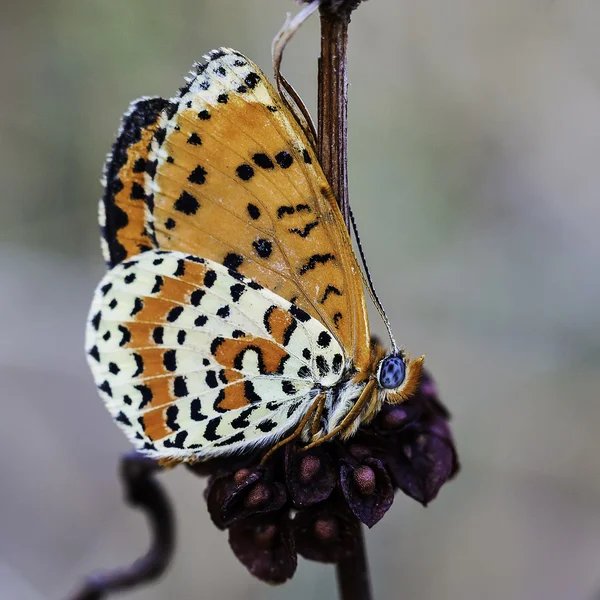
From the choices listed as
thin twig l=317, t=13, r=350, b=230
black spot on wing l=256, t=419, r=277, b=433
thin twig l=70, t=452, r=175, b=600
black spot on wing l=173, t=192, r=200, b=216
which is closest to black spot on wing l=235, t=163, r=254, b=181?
black spot on wing l=173, t=192, r=200, b=216

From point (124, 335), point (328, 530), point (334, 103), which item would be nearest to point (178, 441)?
point (124, 335)

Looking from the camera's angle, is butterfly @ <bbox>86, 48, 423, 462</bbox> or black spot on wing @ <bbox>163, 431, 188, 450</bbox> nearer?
butterfly @ <bbox>86, 48, 423, 462</bbox>

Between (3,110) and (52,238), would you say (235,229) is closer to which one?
(52,238)

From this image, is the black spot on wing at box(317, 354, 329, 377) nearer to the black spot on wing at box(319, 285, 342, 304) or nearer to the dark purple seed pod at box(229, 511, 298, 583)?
the black spot on wing at box(319, 285, 342, 304)

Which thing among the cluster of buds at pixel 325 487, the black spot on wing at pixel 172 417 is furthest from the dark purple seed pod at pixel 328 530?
the black spot on wing at pixel 172 417

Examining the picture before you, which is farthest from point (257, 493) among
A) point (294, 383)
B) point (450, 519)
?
point (450, 519)

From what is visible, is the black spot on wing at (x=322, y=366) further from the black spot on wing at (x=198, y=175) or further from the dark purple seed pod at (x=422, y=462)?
the black spot on wing at (x=198, y=175)
